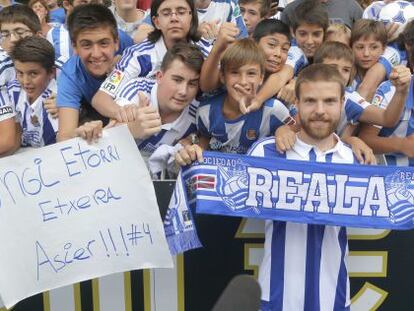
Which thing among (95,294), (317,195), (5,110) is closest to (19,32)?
(5,110)

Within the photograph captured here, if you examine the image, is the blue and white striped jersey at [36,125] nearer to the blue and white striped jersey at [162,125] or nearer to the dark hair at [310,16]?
the blue and white striped jersey at [162,125]

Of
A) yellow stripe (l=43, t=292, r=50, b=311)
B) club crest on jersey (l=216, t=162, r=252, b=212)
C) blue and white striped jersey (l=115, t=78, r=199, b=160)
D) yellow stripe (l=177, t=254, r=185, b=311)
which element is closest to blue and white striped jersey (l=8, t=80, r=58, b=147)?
blue and white striped jersey (l=115, t=78, r=199, b=160)

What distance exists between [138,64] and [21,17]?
163cm

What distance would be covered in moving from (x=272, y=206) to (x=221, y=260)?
0.52 metres

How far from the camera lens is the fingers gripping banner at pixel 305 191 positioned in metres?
3.26

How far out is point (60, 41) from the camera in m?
5.45

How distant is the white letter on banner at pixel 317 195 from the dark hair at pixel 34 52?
76.4 inches

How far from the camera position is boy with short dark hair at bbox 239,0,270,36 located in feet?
18.0

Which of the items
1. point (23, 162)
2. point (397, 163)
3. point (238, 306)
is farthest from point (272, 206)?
point (238, 306)

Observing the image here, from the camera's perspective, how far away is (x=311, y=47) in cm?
465

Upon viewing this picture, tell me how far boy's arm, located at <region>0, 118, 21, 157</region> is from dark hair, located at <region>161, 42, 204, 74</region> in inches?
37.4

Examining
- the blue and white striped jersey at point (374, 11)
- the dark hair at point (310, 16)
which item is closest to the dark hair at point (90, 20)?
the dark hair at point (310, 16)

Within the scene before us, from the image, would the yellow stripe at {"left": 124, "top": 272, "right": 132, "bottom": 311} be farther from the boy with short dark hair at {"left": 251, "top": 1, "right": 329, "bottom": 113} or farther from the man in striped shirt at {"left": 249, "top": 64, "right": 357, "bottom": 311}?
the boy with short dark hair at {"left": 251, "top": 1, "right": 329, "bottom": 113}

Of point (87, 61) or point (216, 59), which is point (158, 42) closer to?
point (87, 61)
